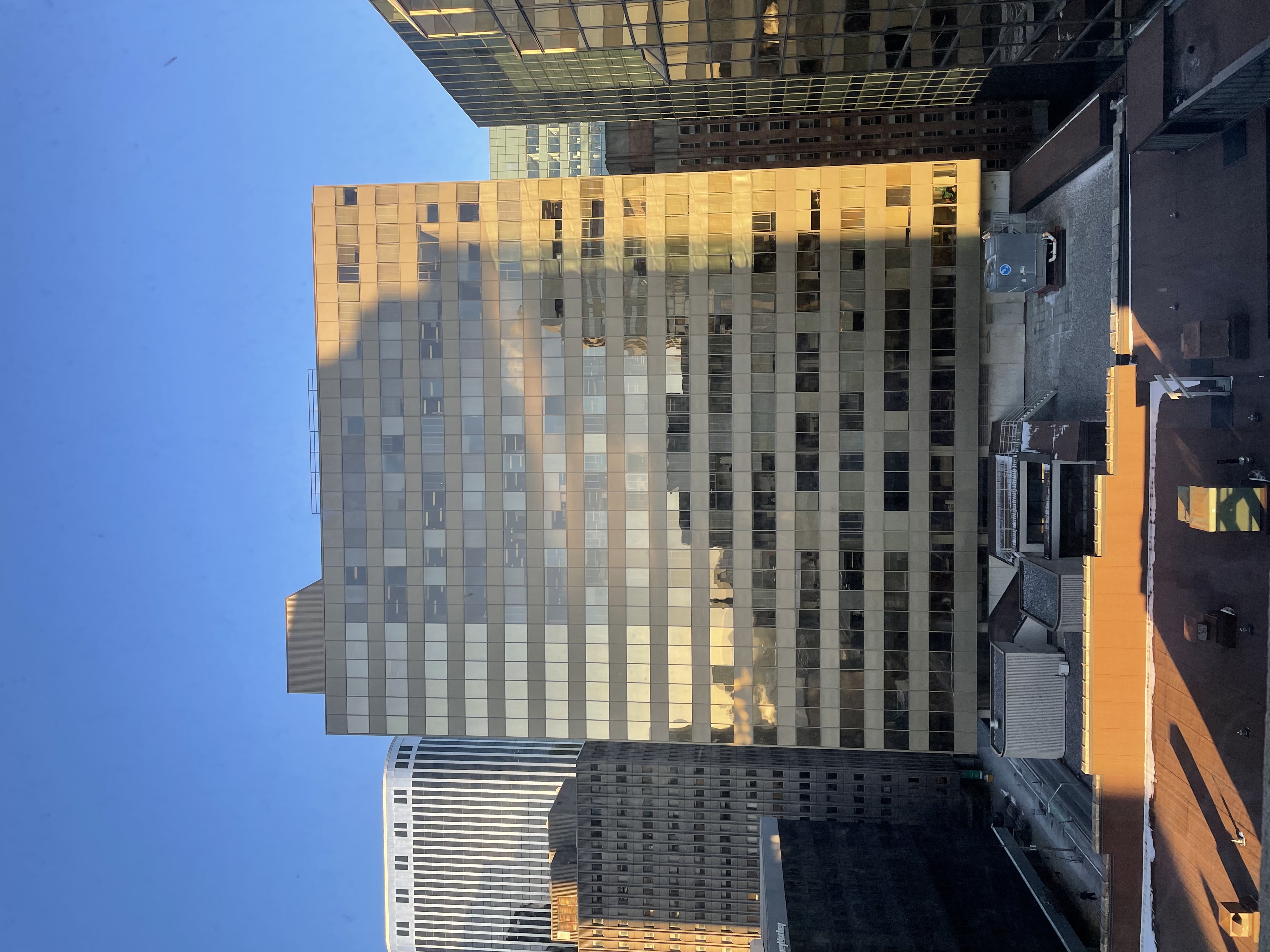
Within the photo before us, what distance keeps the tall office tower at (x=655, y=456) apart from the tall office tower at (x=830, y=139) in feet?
116

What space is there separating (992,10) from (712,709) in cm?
3717

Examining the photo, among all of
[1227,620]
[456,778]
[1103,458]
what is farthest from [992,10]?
[456,778]

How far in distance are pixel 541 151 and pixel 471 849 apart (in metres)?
111

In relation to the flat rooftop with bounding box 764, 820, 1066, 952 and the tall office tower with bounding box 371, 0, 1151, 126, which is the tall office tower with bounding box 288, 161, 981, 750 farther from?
the flat rooftop with bounding box 764, 820, 1066, 952

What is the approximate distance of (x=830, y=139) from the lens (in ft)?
249

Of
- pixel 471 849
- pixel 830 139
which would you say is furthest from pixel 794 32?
pixel 471 849

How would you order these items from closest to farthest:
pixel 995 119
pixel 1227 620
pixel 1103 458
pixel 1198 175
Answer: pixel 1227 620 < pixel 1198 175 < pixel 1103 458 < pixel 995 119

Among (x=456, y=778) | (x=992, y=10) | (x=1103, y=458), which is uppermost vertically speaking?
(x=992, y=10)

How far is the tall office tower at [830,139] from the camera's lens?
69125 millimetres

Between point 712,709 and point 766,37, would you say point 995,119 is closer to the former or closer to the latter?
point 766,37

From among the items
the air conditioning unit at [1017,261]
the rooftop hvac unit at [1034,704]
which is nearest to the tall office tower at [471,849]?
the rooftop hvac unit at [1034,704]

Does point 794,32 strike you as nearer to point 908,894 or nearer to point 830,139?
point 908,894

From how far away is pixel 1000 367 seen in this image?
3481 cm

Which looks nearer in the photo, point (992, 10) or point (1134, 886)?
point (1134, 886)
